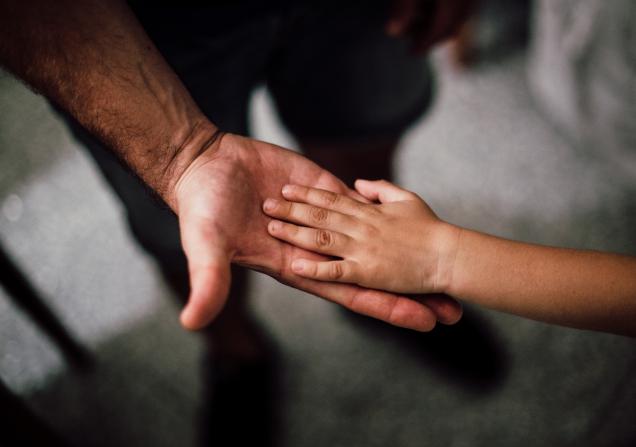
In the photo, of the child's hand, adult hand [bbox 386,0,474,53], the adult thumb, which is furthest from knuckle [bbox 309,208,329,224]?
adult hand [bbox 386,0,474,53]

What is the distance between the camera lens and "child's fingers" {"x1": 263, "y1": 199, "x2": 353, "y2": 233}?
57 centimetres

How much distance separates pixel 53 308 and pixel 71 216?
268 mm

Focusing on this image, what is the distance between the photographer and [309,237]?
1.85ft

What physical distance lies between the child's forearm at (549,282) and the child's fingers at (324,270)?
0.46ft

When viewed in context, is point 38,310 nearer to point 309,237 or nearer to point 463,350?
point 309,237

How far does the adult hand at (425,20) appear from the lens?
0.83 metres

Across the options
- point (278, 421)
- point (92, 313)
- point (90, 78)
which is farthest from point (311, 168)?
point (92, 313)

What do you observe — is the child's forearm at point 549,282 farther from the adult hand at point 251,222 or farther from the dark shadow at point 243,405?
the dark shadow at point 243,405

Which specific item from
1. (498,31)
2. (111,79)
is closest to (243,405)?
(111,79)

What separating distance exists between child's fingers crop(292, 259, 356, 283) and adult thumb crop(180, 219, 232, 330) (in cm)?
9

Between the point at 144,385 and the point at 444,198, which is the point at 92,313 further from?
the point at 444,198

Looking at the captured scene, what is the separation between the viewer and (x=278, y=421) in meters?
1.03

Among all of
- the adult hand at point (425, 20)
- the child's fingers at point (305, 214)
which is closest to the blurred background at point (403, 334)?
the adult hand at point (425, 20)

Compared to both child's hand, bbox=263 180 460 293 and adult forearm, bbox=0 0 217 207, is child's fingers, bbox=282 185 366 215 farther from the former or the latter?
adult forearm, bbox=0 0 217 207
